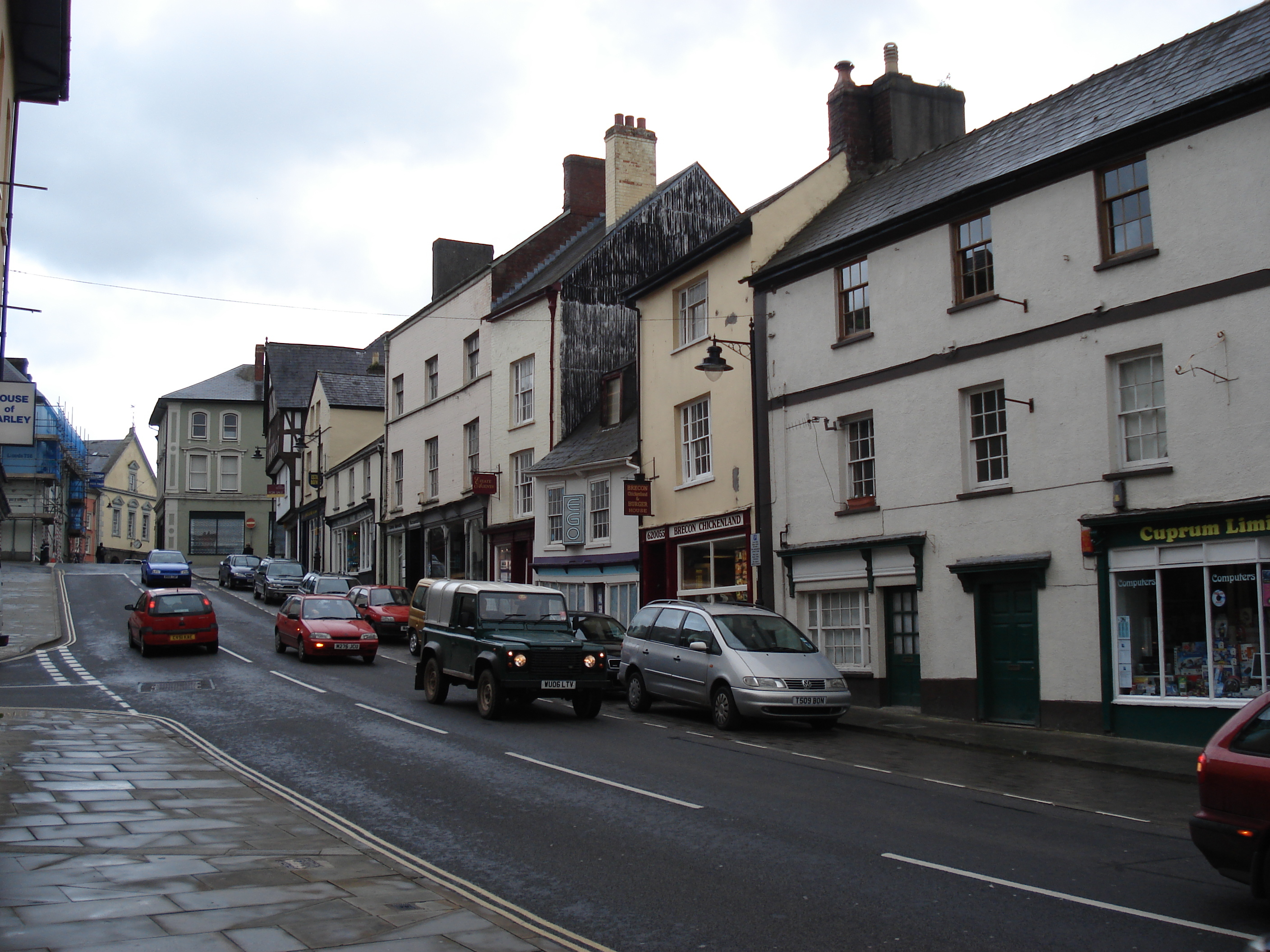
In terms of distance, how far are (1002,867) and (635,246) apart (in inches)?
1097

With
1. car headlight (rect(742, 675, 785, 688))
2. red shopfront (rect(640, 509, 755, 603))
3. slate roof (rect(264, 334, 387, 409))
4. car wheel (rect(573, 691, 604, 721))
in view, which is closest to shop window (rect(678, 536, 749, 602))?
red shopfront (rect(640, 509, 755, 603))

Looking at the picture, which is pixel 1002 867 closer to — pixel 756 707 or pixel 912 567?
pixel 756 707

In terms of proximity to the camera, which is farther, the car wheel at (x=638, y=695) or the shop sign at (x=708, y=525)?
the shop sign at (x=708, y=525)

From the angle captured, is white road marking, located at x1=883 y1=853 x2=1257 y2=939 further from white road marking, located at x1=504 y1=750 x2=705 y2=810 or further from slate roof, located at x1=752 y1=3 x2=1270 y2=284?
slate roof, located at x1=752 y1=3 x2=1270 y2=284

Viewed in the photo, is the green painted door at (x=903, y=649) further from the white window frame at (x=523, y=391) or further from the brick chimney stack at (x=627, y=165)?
the brick chimney stack at (x=627, y=165)

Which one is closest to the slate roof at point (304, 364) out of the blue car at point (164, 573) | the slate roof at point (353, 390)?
the slate roof at point (353, 390)

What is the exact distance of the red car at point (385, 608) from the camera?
30.5 metres

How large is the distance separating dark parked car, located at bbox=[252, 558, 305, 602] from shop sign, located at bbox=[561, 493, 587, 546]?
49.0 ft

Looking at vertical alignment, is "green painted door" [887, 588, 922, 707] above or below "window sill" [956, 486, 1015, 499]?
below

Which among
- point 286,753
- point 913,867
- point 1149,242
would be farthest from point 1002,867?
point 1149,242

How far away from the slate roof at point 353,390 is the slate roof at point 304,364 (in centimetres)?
636

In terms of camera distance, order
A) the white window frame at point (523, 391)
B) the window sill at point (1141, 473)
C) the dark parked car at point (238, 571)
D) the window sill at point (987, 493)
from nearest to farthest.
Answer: the window sill at point (1141, 473) → the window sill at point (987, 493) → the white window frame at point (523, 391) → the dark parked car at point (238, 571)

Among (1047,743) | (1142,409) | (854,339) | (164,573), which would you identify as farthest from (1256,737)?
(164,573)

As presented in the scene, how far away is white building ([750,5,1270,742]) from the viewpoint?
14195 millimetres
